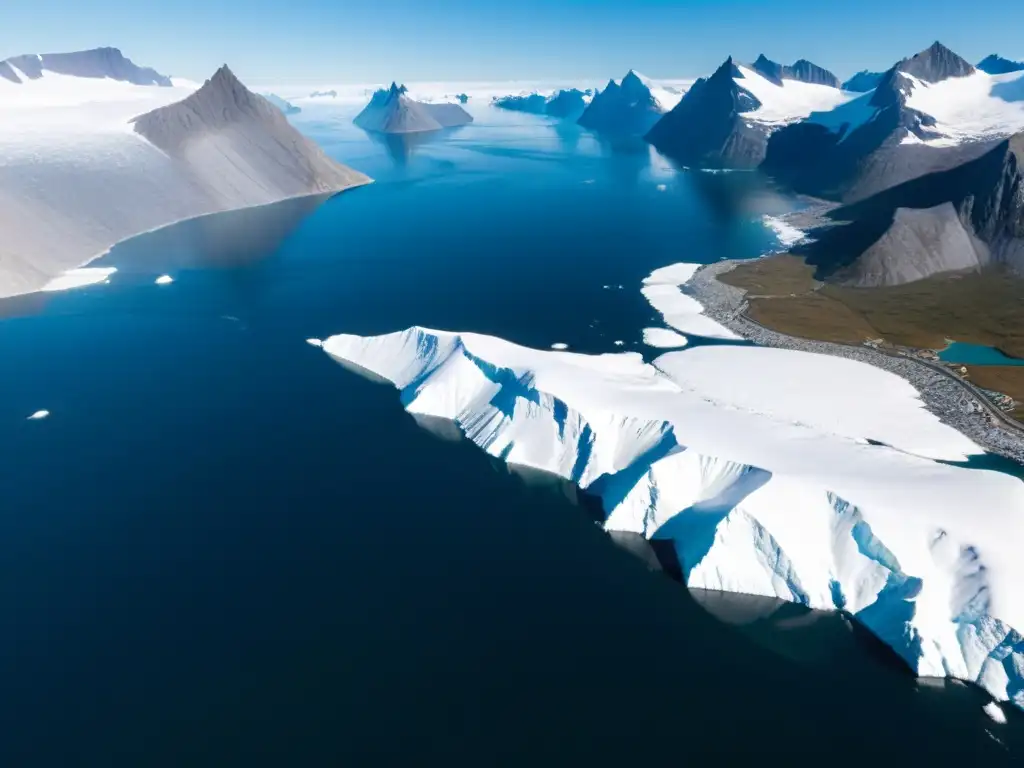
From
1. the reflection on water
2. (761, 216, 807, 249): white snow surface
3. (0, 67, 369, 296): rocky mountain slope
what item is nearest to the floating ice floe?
(0, 67, 369, 296): rocky mountain slope

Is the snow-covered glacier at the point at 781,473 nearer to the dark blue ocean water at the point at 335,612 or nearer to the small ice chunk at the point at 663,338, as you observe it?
the dark blue ocean water at the point at 335,612

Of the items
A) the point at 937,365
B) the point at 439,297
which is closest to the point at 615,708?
the point at 937,365

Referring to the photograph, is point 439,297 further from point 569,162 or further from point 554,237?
point 569,162

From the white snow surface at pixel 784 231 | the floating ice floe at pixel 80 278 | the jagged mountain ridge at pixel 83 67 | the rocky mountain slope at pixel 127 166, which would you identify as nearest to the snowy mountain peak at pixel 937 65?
the white snow surface at pixel 784 231

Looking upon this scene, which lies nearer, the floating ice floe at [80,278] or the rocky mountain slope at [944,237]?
the rocky mountain slope at [944,237]

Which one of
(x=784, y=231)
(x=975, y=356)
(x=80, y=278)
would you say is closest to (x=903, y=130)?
(x=784, y=231)

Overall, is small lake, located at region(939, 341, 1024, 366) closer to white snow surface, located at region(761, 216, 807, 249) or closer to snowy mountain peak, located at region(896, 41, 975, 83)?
white snow surface, located at region(761, 216, 807, 249)

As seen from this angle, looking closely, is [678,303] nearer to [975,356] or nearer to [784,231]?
→ [975,356]
